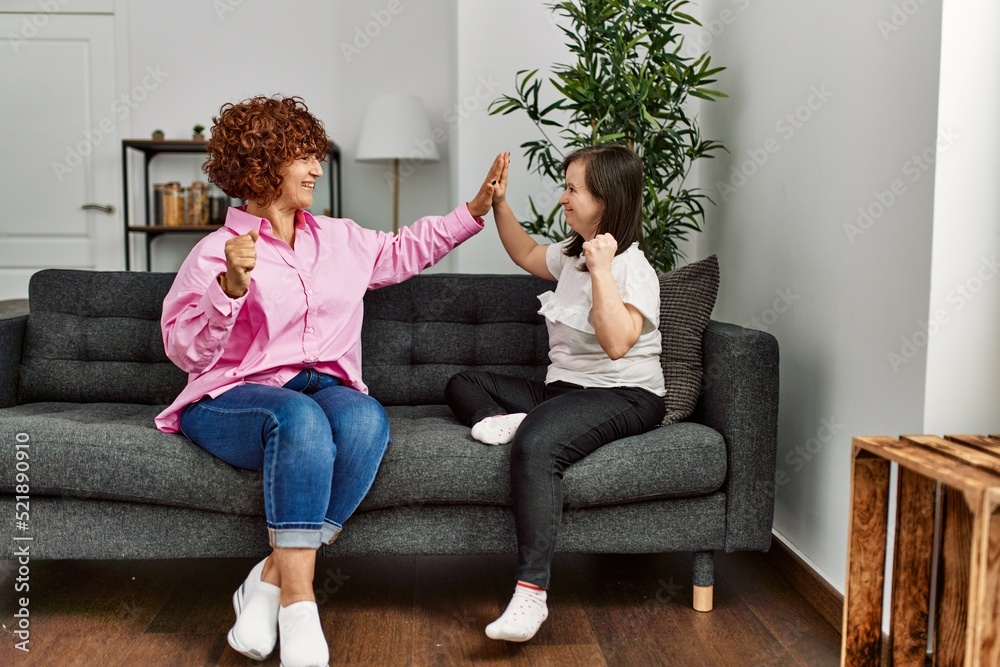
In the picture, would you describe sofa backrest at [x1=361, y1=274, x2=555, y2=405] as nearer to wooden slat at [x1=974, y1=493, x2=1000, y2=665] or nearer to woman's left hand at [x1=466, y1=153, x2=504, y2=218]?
woman's left hand at [x1=466, y1=153, x2=504, y2=218]

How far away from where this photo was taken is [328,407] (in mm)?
1797

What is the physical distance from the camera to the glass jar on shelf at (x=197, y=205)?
14.6 feet

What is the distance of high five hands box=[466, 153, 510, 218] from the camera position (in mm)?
2105

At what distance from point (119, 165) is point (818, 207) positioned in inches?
158

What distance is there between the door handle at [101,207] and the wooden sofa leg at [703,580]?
3.99m

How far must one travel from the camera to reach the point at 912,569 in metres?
1.45

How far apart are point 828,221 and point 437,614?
120cm

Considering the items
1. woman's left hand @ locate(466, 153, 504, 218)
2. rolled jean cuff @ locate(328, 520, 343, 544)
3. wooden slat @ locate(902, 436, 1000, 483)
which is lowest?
rolled jean cuff @ locate(328, 520, 343, 544)

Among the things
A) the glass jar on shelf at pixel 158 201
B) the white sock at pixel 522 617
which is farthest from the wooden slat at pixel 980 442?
the glass jar on shelf at pixel 158 201

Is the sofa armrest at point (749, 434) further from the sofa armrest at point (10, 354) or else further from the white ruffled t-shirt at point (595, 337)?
the sofa armrest at point (10, 354)

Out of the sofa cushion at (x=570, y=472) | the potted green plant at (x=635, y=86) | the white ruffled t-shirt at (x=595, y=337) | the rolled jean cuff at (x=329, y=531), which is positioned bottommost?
the rolled jean cuff at (x=329, y=531)

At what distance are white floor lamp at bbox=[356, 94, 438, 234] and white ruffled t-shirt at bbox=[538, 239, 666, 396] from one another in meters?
2.46

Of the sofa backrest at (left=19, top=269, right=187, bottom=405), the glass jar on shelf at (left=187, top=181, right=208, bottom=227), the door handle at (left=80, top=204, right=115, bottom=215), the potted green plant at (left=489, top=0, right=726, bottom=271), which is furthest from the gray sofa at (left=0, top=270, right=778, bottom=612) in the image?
the door handle at (left=80, top=204, right=115, bottom=215)

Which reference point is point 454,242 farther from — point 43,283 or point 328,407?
point 43,283
